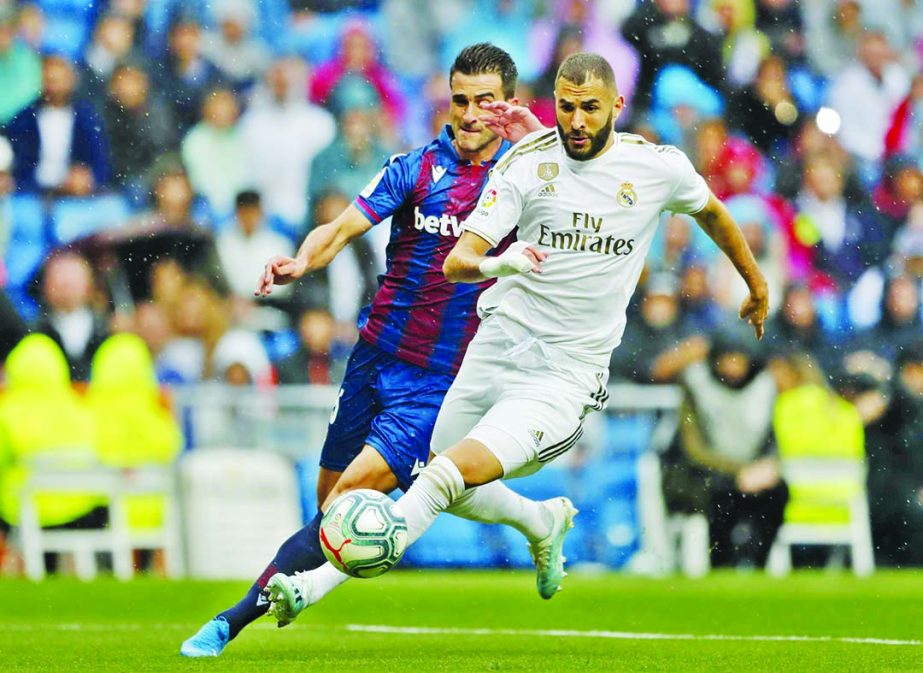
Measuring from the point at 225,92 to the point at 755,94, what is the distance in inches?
192

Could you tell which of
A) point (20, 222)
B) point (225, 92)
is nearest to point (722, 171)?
point (225, 92)

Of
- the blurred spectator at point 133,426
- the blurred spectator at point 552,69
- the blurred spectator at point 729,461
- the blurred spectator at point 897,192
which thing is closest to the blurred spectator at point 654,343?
the blurred spectator at point 729,461

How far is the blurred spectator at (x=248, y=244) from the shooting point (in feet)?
48.1

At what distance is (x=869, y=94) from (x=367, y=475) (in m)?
10.1

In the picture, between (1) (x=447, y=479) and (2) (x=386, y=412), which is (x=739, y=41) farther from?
(1) (x=447, y=479)

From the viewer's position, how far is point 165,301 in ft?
47.0

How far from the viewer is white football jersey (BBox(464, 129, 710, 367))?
286 inches

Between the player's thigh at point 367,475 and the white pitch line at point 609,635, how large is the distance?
1.36 meters

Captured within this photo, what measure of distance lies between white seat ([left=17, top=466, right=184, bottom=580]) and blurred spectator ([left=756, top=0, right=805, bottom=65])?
278 inches

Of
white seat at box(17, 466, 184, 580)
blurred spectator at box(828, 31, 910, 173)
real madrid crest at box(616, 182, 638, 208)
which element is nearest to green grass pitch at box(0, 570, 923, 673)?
white seat at box(17, 466, 184, 580)

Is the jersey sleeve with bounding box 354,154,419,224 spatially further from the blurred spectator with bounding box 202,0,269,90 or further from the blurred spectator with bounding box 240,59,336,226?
the blurred spectator with bounding box 202,0,269,90

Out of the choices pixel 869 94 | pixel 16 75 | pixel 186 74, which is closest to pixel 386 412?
pixel 186 74

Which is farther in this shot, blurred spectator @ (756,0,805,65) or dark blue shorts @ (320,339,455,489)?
blurred spectator @ (756,0,805,65)

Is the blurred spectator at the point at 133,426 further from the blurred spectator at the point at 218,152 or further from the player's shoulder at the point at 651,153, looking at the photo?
the player's shoulder at the point at 651,153
